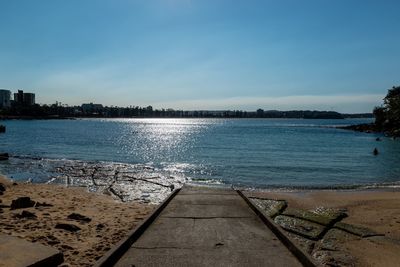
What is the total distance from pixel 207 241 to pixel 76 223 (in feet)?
16.8

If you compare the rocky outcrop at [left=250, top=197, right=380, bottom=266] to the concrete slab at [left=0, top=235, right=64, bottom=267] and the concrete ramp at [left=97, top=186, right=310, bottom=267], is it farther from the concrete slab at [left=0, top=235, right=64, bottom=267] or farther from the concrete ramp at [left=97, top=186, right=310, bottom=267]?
the concrete slab at [left=0, top=235, right=64, bottom=267]

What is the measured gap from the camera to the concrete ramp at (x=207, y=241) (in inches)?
265

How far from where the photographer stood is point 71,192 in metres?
18.6

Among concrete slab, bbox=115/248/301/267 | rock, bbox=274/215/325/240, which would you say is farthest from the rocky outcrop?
concrete slab, bbox=115/248/301/267

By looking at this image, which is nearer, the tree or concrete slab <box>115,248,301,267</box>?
concrete slab <box>115,248,301,267</box>

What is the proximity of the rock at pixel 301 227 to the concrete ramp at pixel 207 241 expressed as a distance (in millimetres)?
1440

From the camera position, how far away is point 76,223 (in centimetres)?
1138

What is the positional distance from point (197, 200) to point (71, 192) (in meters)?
8.12

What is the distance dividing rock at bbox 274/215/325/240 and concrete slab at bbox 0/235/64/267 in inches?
266

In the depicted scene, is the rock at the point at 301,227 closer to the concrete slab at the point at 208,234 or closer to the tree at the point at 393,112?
the concrete slab at the point at 208,234

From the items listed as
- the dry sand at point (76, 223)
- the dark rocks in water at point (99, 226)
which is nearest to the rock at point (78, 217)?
the dry sand at point (76, 223)

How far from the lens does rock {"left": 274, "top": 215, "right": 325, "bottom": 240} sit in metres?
11.2

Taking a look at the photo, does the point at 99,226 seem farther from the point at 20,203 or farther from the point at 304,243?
the point at 304,243

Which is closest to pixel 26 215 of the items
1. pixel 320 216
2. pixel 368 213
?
pixel 320 216
